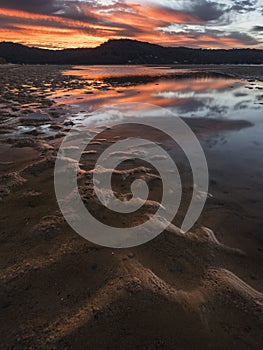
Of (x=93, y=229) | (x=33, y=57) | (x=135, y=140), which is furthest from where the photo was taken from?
(x=33, y=57)

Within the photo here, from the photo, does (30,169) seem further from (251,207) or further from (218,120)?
(218,120)

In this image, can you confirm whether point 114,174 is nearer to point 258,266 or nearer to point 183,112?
point 258,266

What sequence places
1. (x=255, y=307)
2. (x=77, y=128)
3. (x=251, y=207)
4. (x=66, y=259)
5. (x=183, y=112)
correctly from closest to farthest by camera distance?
(x=255, y=307), (x=66, y=259), (x=251, y=207), (x=77, y=128), (x=183, y=112)

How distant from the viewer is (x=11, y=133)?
34.8 ft

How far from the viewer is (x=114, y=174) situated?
6691mm

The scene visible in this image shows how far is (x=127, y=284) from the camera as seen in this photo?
330 cm

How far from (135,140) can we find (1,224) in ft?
21.8

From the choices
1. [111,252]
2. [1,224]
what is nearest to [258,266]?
[111,252]

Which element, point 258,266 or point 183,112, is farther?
point 183,112

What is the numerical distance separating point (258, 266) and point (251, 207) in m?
1.87

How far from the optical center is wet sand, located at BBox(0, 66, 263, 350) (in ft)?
8.92

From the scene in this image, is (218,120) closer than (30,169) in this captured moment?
No

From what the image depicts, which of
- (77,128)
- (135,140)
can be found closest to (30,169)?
(135,140)

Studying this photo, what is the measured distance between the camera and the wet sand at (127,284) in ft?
8.92
